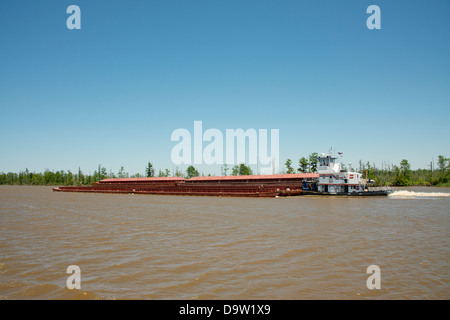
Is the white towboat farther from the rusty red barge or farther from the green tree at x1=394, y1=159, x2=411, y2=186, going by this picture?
the green tree at x1=394, y1=159, x2=411, y2=186

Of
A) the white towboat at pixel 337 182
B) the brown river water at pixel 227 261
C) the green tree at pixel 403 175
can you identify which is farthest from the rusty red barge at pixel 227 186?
the green tree at pixel 403 175

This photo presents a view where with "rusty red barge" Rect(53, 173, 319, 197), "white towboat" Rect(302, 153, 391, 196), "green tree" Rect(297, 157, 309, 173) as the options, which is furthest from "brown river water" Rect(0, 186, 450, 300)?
"green tree" Rect(297, 157, 309, 173)

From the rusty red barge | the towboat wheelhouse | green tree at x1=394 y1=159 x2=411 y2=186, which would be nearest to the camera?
the towboat wheelhouse

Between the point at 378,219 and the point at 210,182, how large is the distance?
50688 mm

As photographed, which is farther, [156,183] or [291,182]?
[156,183]

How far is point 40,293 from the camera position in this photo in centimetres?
782

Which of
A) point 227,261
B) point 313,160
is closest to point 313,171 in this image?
point 313,160

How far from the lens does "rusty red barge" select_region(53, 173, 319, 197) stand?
1966 inches

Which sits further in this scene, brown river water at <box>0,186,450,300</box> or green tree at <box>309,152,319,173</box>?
green tree at <box>309,152,319,173</box>

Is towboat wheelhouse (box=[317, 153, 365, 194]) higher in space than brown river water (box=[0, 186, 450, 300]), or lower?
higher

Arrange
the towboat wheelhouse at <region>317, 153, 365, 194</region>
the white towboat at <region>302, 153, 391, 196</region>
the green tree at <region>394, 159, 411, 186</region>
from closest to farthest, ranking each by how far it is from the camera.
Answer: the white towboat at <region>302, 153, 391, 196</region> → the towboat wheelhouse at <region>317, 153, 365, 194</region> → the green tree at <region>394, 159, 411, 186</region>

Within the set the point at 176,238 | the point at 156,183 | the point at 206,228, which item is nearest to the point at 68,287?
the point at 176,238

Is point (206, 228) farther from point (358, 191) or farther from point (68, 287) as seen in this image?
point (358, 191)

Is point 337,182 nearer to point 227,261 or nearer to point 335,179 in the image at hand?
point 335,179
